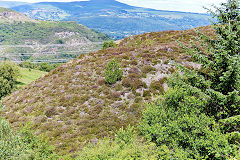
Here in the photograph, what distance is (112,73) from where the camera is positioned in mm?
18859

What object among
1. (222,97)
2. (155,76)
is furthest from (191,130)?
(155,76)

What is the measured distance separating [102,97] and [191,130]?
10.5 metres

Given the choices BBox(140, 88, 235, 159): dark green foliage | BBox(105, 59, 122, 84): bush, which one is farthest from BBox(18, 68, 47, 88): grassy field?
BBox(140, 88, 235, 159): dark green foliage

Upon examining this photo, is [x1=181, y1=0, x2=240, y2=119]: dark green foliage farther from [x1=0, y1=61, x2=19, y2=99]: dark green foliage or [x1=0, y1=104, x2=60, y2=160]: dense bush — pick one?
[x1=0, y1=61, x2=19, y2=99]: dark green foliage

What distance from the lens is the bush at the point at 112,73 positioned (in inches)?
739

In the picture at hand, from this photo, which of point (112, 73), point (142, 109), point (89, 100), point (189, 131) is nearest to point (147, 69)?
point (112, 73)

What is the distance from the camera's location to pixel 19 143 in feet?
32.2

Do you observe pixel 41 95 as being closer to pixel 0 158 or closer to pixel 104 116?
pixel 104 116

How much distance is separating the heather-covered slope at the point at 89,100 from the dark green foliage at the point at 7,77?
87.3 ft

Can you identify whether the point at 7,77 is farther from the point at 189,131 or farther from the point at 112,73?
the point at 189,131

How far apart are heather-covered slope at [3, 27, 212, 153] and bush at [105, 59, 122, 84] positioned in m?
0.61

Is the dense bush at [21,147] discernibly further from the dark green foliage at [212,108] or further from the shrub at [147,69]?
the shrub at [147,69]

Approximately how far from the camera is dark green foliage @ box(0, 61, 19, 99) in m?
41.8

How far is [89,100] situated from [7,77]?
39.6 meters
